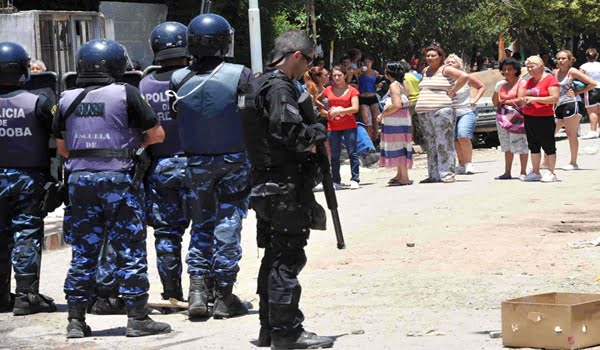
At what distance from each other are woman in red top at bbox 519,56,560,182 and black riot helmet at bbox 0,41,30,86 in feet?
28.5

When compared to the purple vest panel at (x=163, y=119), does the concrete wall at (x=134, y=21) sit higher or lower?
higher

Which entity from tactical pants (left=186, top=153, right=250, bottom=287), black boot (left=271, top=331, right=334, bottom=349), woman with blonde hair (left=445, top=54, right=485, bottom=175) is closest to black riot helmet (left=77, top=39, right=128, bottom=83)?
tactical pants (left=186, top=153, right=250, bottom=287)

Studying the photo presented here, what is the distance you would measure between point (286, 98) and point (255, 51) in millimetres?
13167

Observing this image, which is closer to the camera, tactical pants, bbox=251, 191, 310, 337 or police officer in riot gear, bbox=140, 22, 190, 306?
tactical pants, bbox=251, 191, 310, 337

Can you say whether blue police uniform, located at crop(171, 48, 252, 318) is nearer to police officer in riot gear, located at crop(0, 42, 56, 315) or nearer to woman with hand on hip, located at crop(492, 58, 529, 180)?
police officer in riot gear, located at crop(0, 42, 56, 315)

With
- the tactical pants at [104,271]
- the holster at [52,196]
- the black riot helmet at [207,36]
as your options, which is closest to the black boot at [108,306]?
the tactical pants at [104,271]

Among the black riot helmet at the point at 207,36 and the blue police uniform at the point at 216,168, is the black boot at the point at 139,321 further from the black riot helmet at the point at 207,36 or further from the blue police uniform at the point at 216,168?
the black riot helmet at the point at 207,36

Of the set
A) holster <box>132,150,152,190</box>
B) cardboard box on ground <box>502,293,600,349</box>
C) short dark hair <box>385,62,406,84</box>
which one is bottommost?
cardboard box on ground <box>502,293,600,349</box>

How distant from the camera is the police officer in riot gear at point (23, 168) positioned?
9500 millimetres

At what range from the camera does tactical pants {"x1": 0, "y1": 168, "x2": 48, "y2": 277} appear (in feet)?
31.3

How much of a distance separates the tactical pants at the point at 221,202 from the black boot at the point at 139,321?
63 centimetres

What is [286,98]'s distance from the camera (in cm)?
748

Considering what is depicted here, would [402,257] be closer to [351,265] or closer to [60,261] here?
[351,265]

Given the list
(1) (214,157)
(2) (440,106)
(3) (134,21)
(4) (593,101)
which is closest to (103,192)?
(1) (214,157)
